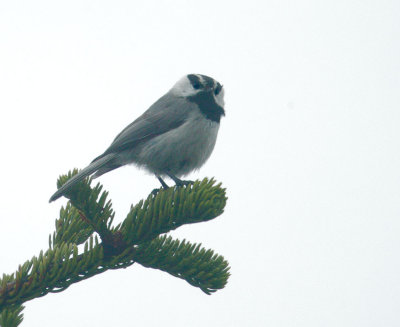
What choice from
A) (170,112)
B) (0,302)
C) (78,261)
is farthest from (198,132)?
(0,302)

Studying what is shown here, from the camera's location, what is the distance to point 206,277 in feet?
8.80

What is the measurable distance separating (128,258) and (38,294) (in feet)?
1.74

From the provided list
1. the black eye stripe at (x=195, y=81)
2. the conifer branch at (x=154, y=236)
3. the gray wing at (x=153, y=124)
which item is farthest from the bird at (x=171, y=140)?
the conifer branch at (x=154, y=236)

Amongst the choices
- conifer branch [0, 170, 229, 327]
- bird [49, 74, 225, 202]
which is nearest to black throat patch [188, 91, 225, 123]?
bird [49, 74, 225, 202]

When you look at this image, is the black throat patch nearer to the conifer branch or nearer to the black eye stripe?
the black eye stripe

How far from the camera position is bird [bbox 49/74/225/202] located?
17.5 ft

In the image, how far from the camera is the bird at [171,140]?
533 cm

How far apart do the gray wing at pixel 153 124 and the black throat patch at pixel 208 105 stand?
15cm

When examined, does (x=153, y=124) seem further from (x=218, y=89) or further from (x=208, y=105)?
(x=218, y=89)

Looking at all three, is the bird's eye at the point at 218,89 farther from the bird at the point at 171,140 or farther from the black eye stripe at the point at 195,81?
the black eye stripe at the point at 195,81

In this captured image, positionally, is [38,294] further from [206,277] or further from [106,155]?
[106,155]

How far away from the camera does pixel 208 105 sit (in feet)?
18.8

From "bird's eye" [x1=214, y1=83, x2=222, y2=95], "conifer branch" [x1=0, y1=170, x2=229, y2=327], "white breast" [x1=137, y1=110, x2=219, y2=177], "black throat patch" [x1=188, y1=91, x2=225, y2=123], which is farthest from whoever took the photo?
"bird's eye" [x1=214, y1=83, x2=222, y2=95]

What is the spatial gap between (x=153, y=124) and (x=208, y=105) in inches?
27.8
